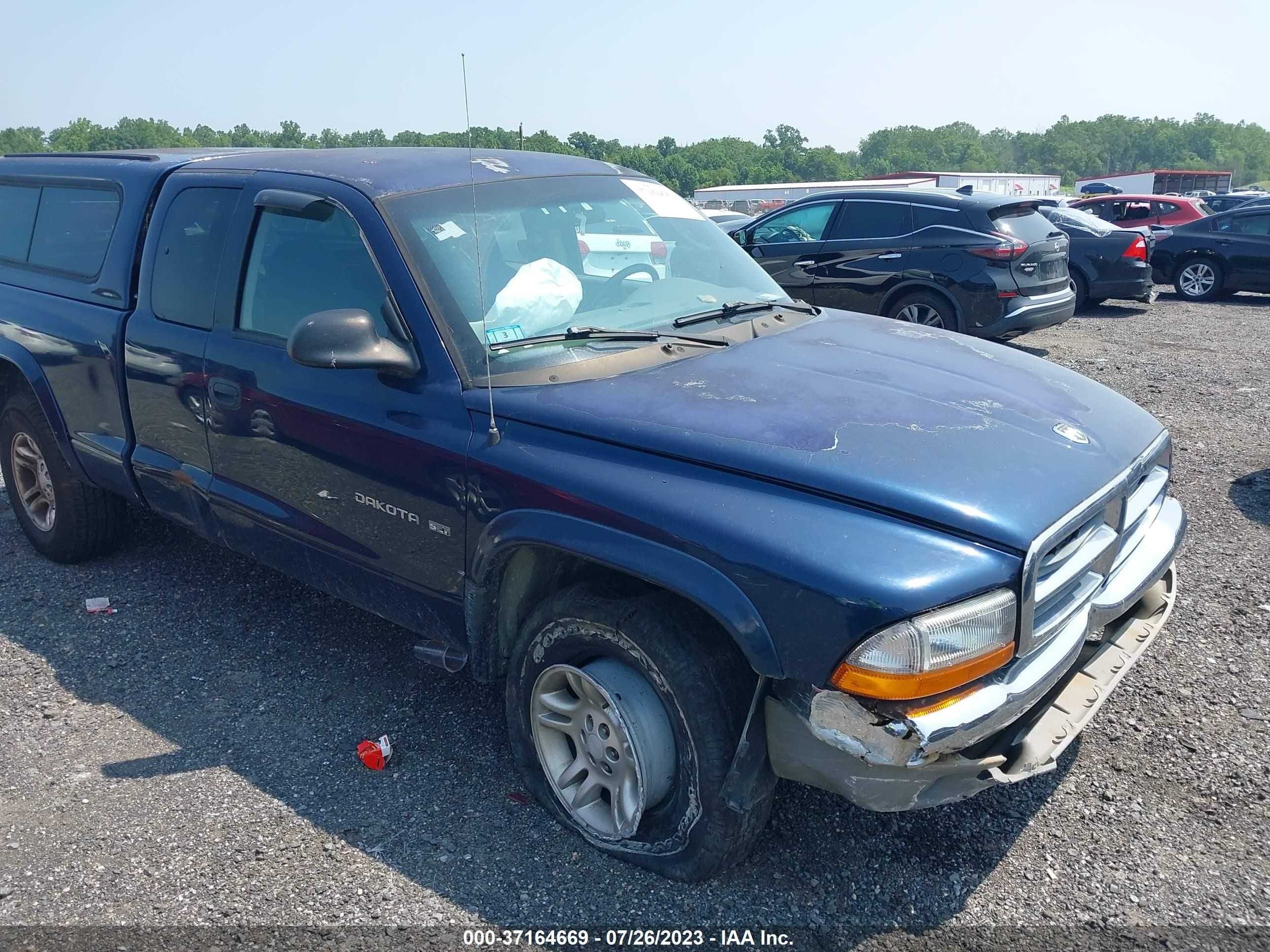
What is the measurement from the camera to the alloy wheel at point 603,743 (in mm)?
2635

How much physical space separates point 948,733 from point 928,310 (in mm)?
7834

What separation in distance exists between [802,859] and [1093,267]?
484 inches

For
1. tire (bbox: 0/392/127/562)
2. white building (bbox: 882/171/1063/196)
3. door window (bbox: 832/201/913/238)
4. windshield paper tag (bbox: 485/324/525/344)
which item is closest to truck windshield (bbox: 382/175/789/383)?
windshield paper tag (bbox: 485/324/525/344)

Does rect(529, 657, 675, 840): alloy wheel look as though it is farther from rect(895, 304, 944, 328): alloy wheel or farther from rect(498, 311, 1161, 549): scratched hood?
rect(895, 304, 944, 328): alloy wheel

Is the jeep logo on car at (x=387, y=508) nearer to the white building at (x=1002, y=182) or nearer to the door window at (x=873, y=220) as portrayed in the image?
the door window at (x=873, y=220)

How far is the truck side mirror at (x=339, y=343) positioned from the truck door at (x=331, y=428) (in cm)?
13

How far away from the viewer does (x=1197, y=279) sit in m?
15.0

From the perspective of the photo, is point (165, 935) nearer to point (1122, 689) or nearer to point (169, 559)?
point (169, 559)

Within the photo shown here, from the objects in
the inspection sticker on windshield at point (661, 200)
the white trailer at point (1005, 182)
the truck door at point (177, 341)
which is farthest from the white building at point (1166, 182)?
the truck door at point (177, 341)

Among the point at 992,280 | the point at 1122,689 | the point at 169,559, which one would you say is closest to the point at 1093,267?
the point at 992,280

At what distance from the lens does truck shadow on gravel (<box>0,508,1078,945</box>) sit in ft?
8.95

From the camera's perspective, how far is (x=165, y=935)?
2613 mm

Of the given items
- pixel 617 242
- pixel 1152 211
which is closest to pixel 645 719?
pixel 617 242

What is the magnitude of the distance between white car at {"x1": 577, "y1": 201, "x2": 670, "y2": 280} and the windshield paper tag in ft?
1.49
